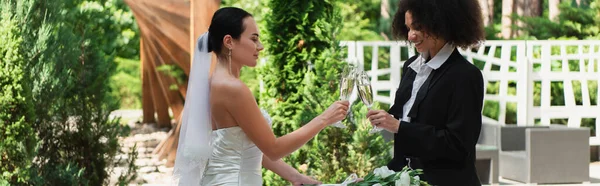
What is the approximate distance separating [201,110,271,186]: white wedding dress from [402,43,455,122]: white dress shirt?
58 centimetres

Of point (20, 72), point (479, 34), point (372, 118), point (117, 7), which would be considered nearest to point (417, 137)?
point (372, 118)

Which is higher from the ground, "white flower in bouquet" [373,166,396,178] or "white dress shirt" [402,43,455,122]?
"white dress shirt" [402,43,455,122]

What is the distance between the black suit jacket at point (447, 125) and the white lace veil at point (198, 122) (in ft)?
2.30

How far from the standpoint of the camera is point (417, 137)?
3.15 meters

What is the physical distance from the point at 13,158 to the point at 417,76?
133 inches

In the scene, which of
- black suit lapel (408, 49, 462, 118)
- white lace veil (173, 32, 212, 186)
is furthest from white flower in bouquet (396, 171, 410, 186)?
white lace veil (173, 32, 212, 186)

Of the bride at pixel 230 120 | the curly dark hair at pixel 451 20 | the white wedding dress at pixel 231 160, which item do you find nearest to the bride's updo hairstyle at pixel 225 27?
the bride at pixel 230 120

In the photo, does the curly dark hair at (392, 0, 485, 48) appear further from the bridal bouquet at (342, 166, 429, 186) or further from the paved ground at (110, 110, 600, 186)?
the paved ground at (110, 110, 600, 186)

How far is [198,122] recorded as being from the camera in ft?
11.2

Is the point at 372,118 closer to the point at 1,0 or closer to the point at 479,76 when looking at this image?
the point at 479,76

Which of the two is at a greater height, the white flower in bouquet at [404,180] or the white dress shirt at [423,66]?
the white dress shirt at [423,66]

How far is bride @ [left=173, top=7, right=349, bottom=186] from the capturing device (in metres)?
3.30

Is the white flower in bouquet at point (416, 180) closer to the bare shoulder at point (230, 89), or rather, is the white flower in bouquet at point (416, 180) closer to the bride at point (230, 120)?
the bride at point (230, 120)

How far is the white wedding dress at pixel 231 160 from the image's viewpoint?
11.1 ft
